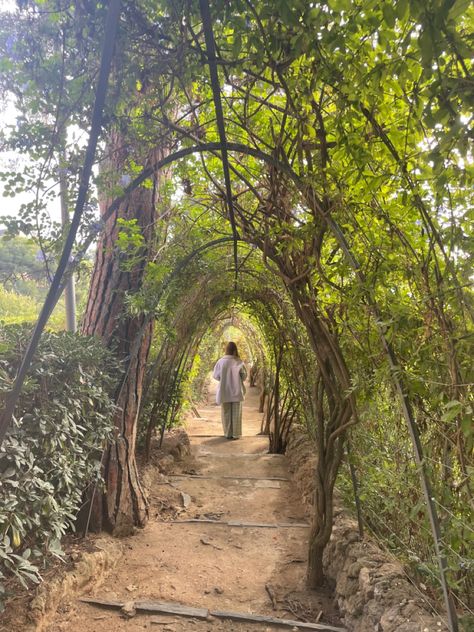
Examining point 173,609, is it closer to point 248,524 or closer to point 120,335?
point 248,524

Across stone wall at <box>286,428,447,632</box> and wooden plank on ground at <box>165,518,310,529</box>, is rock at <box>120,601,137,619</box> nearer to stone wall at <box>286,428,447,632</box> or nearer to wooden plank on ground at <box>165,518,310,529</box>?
stone wall at <box>286,428,447,632</box>

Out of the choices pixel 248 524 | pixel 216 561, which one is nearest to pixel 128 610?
pixel 216 561

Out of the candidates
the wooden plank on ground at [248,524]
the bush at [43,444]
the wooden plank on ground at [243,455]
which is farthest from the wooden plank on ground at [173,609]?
the wooden plank on ground at [243,455]

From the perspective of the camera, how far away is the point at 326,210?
176 cm

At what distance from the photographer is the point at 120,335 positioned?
3.13 metres

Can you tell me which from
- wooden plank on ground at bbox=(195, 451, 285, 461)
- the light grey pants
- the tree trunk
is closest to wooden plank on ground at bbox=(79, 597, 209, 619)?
the tree trunk

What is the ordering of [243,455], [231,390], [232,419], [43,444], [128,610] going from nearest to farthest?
1. [43,444]
2. [128,610]
3. [243,455]
4. [231,390]
5. [232,419]

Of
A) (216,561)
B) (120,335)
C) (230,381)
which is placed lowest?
(216,561)

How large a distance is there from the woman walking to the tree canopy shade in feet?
14.9

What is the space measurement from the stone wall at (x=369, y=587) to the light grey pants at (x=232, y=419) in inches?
165

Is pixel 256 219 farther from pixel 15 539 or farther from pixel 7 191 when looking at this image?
pixel 15 539

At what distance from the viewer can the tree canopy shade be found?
1.12 metres

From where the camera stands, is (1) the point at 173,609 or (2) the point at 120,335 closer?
(1) the point at 173,609

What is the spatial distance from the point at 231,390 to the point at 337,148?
5.90 meters
